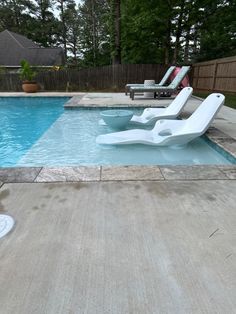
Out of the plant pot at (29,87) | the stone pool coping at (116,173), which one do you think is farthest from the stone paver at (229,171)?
the plant pot at (29,87)

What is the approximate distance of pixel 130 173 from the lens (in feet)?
9.33

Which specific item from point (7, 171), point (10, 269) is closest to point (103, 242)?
point (10, 269)

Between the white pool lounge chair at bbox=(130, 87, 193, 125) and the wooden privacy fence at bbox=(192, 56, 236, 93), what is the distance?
207 inches

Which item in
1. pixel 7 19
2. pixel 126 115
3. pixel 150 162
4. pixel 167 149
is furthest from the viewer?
pixel 7 19

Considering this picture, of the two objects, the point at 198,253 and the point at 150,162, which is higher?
the point at 198,253

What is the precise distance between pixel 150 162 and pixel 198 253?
252 cm

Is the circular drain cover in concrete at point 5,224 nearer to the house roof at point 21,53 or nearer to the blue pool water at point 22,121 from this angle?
the blue pool water at point 22,121

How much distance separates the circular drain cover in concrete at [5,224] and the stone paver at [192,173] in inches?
62.8

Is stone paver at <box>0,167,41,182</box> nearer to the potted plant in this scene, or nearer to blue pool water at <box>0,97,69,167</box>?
blue pool water at <box>0,97,69,167</box>

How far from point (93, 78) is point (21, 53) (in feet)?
38.6

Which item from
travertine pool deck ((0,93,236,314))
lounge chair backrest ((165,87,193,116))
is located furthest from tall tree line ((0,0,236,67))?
travertine pool deck ((0,93,236,314))

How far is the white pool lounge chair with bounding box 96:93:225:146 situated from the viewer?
166 inches

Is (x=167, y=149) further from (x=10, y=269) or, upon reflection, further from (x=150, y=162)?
(x=10, y=269)

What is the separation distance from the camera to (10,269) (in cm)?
153
